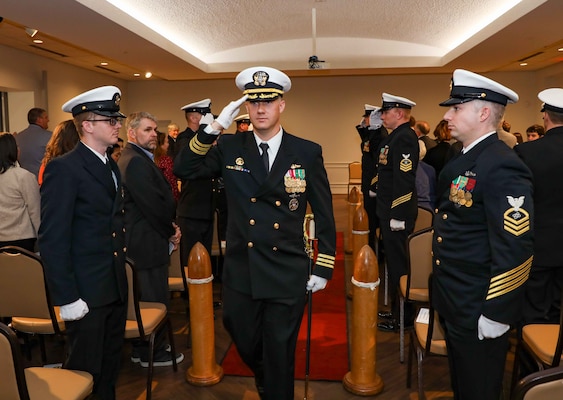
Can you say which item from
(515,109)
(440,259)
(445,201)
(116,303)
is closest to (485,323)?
(440,259)

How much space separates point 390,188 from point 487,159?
7.66 ft

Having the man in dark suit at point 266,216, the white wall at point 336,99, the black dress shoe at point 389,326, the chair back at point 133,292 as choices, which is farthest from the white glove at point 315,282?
the white wall at point 336,99

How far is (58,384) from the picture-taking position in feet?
7.03

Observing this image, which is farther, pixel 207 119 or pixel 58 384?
pixel 207 119

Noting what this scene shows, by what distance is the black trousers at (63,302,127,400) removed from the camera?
2346 millimetres

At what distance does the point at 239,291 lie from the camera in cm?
242

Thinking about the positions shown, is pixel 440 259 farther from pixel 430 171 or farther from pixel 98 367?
pixel 430 171

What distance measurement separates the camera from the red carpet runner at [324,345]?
3.49m

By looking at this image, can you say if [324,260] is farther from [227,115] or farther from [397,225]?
[397,225]

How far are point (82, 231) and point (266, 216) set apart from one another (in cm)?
85

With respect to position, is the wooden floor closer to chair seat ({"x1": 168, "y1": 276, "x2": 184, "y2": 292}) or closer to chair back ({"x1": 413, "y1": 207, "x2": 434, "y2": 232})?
chair seat ({"x1": 168, "y1": 276, "x2": 184, "y2": 292})

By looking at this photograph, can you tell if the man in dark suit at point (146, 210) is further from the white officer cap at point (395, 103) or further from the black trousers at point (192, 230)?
the white officer cap at point (395, 103)

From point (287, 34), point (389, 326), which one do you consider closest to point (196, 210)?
point (389, 326)

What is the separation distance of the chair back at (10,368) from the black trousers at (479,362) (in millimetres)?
1722
